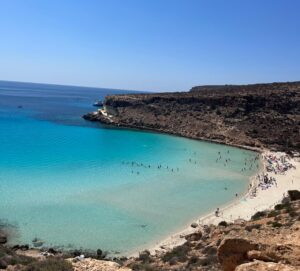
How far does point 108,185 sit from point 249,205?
12565mm

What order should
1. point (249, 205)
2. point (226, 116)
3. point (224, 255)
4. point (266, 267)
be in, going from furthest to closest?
point (226, 116)
point (249, 205)
point (224, 255)
point (266, 267)

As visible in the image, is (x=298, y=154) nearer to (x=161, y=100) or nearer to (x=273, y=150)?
(x=273, y=150)

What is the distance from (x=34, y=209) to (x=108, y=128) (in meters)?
51.1

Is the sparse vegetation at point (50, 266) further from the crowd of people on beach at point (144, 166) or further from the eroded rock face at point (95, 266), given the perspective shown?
the crowd of people on beach at point (144, 166)

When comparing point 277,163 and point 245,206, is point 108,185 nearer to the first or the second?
point 245,206

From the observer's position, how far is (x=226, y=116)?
75.0m

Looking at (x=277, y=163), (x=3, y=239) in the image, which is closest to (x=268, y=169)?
(x=277, y=163)

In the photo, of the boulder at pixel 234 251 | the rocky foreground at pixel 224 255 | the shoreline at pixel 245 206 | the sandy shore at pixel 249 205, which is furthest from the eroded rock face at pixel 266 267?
the sandy shore at pixel 249 205

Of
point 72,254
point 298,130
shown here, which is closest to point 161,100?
point 298,130

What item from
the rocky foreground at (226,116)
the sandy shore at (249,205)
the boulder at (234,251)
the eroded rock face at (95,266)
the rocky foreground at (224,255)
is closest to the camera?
the rocky foreground at (224,255)

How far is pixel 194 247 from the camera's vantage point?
19.3 metres

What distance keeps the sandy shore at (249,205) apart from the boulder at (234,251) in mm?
13880

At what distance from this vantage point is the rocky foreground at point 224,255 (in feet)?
24.2

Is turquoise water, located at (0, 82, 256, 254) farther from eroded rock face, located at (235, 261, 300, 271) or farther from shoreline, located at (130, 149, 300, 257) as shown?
eroded rock face, located at (235, 261, 300, 271)
